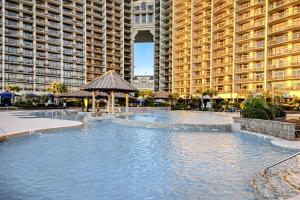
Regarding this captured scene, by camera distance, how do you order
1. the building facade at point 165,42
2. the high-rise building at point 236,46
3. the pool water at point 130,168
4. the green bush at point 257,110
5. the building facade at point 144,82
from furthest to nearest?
the building facade at point 144,82, the building facade at point 165,42, the high-rise building at point 236,46, the green bush at point 257,110, the pool water at point 130,168

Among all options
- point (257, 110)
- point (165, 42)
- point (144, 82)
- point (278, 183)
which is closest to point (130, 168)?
point (278, 183)

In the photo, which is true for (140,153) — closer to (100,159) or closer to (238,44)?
(100,159)

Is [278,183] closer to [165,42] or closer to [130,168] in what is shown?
[130,168]

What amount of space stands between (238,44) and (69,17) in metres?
50.8

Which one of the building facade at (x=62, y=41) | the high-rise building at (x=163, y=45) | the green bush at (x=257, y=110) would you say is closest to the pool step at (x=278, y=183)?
the green bush at (x=257, y=110)

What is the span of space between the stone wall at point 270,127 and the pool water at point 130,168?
133 centimetres

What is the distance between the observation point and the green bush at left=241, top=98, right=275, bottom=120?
18562 mm

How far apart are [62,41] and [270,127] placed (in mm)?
79578

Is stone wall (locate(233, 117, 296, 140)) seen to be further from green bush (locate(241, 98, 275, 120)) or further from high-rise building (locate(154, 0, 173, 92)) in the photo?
high-rise building (locate(154, 0, 173, 92))

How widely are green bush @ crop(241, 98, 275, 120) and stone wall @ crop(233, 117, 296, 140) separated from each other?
555 millimetres

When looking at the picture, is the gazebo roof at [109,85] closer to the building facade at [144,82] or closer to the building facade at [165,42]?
the building facade at [165,42]

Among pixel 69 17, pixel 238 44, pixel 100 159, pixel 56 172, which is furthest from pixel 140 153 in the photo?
pixel 69 17

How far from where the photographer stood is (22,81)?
78.6 meters

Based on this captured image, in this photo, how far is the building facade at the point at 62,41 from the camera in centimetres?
7719
